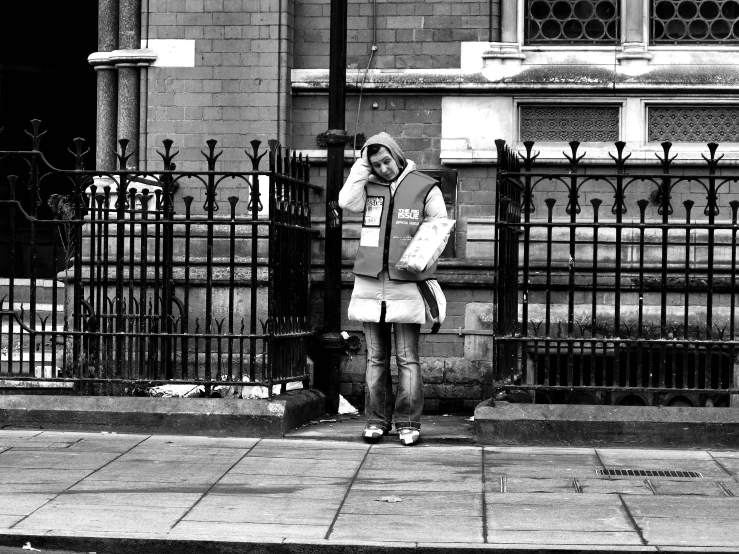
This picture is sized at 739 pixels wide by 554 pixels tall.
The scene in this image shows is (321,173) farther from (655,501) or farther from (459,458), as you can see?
(655,501)

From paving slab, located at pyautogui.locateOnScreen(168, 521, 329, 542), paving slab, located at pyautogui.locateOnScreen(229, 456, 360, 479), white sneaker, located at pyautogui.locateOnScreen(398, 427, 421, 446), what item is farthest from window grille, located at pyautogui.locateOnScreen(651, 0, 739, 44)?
paving slab, located at pyautogui.locateOnScreen(168, 521, 329, 542)

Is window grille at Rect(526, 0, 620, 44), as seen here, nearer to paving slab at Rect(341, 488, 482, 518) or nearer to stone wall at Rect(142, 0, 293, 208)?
stone wall at Rect(142, 0, 293, 208)

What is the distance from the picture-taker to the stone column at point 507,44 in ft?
35.1

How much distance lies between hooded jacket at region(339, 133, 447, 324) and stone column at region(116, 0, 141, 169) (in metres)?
3.01

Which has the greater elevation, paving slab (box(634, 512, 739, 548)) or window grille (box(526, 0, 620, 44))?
window grille (box(526, 0, 620, 44))

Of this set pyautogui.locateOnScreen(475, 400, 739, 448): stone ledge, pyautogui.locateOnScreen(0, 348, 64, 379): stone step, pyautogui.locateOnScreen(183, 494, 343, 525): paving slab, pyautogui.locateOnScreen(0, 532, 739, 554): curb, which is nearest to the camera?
pyautogui.locateOnScreen(0, 532, 739, 554): curb

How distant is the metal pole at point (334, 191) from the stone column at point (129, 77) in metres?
1.95

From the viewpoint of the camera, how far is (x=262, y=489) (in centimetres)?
707

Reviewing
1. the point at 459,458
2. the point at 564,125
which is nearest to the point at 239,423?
the point at 459,458

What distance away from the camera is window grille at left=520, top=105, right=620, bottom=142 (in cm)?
1077

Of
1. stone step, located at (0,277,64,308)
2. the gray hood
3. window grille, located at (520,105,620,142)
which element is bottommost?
stone step, located at (0,277,64,308)

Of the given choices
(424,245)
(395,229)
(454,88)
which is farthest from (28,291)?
(424,245)

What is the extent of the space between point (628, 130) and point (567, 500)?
15.4 feet

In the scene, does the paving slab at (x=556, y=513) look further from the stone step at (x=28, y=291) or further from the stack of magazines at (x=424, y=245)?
the stone step at (x=28, y=291)
